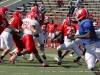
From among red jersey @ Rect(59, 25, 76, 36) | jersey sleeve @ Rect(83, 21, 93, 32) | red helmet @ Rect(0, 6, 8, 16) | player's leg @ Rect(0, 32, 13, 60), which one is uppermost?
jersey sleeve @ Rect(83, 21, 93, 32)

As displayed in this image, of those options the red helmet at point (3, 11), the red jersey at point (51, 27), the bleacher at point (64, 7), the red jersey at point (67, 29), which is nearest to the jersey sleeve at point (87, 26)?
the red jersey at point (67, 29)

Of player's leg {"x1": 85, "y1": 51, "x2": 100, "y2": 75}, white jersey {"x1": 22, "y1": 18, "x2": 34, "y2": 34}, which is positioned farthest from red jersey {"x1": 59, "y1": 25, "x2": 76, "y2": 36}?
player's leg {"x1": 85, "y1": 51, "x2": 100, "y2": 75}

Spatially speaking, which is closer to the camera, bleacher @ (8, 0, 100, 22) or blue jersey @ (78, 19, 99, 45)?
blue jersey @ (78, 19, 99, 45)

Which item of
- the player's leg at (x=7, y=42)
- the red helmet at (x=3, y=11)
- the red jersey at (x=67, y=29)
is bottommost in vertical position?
the player's leg at (x=7, y=42)

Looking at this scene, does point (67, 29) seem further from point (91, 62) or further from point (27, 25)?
point (91, 62)

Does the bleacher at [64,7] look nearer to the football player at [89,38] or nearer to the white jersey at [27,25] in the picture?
the white jersey at [27,25]

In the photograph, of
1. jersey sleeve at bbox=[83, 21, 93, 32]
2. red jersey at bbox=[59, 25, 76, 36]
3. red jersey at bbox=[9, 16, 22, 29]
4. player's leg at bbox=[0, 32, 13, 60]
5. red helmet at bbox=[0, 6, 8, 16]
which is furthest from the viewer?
red jersey at bbox=[9, 16, 22, 29]

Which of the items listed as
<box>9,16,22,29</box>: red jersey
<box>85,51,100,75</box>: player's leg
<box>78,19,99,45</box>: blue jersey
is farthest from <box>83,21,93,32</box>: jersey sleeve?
<box>9,16,22,29</box>: red jersey

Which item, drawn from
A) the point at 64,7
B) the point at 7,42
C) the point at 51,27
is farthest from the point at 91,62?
the point at 64,7

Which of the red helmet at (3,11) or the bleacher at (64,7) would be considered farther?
the bleacher at (64,7)

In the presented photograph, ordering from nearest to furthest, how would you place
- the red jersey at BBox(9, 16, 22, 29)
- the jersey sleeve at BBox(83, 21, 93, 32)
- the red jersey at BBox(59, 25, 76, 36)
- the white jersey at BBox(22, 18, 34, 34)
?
the jersey sleeve at BBox(83, 21, 93, 32)
the white jersey at BBox(22, 18, 34, 34)
the red jersey at BBox(59, 25, 76, 36)
the red jersey at BBox(9, 16, 22, 29)

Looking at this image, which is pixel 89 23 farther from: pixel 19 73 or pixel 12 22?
pixel 12 22

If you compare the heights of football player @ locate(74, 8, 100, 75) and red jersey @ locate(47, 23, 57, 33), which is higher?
football player @ locate(74, 8, 100, 75)

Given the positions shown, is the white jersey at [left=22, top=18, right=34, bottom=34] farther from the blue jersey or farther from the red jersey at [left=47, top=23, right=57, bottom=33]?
the red jersey at [left=47, top=23, right=57, bottom=33]
